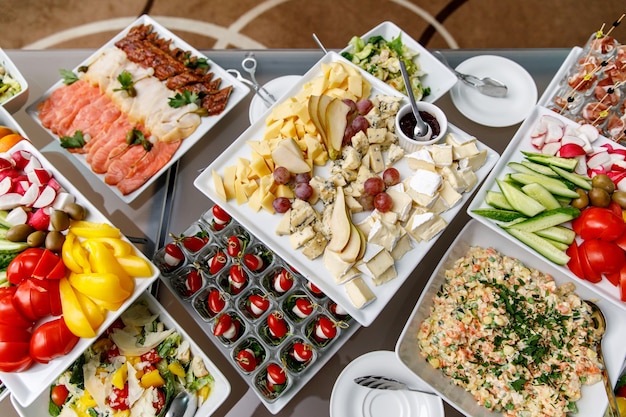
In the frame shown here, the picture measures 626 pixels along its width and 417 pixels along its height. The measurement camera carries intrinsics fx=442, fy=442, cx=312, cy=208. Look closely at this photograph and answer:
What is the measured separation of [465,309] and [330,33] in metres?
2.40

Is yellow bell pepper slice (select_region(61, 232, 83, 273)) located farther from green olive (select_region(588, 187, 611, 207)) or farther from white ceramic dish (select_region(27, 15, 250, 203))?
green olive (select_region(588, 187, 611, 207))

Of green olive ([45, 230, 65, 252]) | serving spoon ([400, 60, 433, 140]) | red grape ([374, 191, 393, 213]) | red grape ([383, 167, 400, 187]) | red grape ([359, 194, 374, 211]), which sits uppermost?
serving spoon ([400, 60, 433, 140])

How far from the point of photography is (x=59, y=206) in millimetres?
1533

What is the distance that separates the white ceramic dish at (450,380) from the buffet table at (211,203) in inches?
7.1

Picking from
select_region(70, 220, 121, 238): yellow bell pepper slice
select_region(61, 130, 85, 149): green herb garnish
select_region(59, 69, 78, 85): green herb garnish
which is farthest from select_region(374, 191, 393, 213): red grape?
select_region(59, 69, 78, 85): green herb garnish

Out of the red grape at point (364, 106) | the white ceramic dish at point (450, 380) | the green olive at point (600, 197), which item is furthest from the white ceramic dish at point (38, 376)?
the green olive at point (600, 197)

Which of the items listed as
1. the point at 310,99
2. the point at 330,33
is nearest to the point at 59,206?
the point at 310,99

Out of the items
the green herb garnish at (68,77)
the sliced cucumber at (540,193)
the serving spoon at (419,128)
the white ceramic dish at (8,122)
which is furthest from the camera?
the green herb garnish at (68,77)

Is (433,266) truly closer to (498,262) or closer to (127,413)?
(498,262)

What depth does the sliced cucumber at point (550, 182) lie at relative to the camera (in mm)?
1543

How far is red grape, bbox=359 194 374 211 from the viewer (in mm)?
1562

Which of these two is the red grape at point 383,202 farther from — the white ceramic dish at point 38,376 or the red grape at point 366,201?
the white ceramic dish at point 38,376

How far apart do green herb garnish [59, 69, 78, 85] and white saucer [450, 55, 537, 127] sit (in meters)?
1.85

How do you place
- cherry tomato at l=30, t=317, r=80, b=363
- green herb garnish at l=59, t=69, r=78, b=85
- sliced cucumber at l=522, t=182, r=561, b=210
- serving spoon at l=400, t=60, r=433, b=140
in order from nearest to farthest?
cherry tomato at l=30, t=317, r=80, b=363 < sliced cucumber at l=522, t=182, r=561, b=210 < serving spoon at l=400, t=60, r=433, b=140 < green herb garnish at l=59, t=69, r=78, b=85
